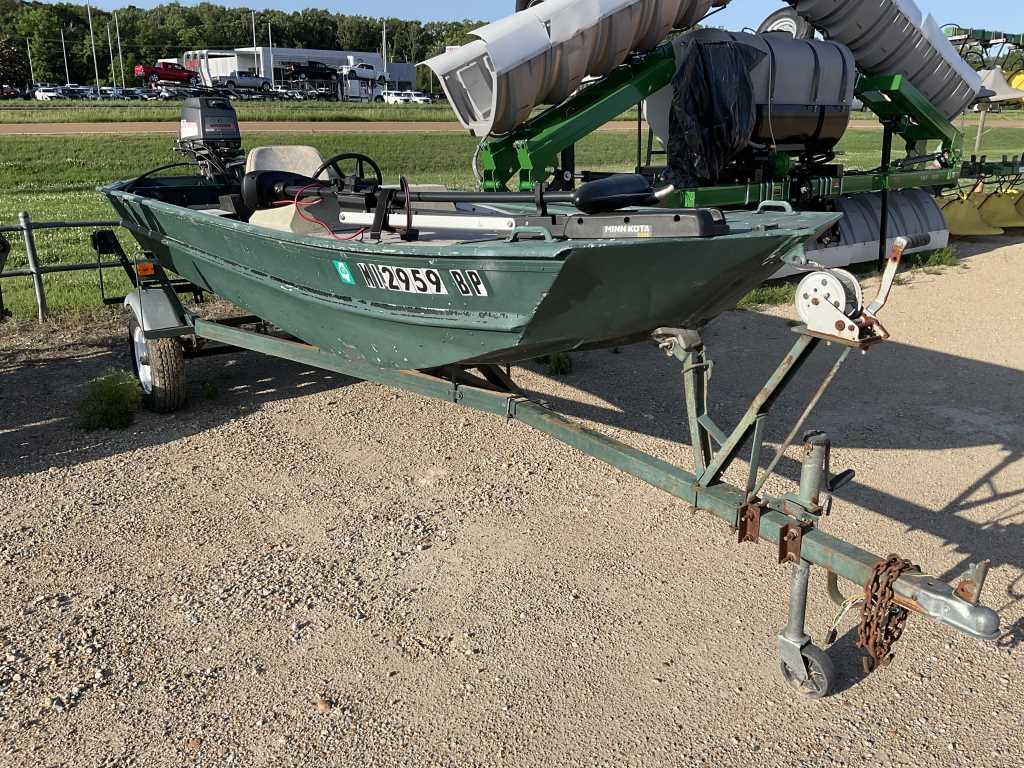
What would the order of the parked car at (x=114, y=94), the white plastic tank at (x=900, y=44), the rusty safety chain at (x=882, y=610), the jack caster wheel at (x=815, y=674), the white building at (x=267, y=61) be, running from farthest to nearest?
the white building at (x=267, y=61)
the parked car at (x=114, y=94)
the white plastic tank at (x=900, y=44)
the jack caster wheel at (x=815, y=674)
the rusty safety chain at (x=882, y=610)

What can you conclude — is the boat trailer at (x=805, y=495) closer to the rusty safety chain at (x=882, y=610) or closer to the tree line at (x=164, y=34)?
the rusty safety chain at (x=882, y=610)

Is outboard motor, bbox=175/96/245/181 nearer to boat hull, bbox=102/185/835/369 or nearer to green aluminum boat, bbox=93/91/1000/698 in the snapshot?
green aluminum boat, bbox=93/91/1000/698

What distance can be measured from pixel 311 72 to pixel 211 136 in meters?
67.2

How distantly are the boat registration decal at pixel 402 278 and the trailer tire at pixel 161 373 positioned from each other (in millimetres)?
2303

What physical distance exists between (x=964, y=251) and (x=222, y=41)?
327 ft

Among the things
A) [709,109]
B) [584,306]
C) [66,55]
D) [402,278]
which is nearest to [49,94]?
[66,55]

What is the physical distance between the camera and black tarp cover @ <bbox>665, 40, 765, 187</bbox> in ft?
→ 27.7

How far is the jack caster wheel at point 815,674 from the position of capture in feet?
9.93

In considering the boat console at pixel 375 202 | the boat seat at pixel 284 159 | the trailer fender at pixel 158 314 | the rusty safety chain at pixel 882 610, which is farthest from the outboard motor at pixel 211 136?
the rusty safety chain at pixel 882 610

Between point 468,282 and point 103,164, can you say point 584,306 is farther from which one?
point 103,164

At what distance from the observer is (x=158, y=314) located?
564 centimetres

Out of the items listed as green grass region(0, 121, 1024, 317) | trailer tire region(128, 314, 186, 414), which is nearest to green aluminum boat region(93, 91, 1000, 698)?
trailer tire region(128, 314, 186, 414)

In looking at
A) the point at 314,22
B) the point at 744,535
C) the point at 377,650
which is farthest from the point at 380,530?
the point at 314,22

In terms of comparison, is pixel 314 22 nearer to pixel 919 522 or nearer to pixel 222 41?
pixel 222 41
